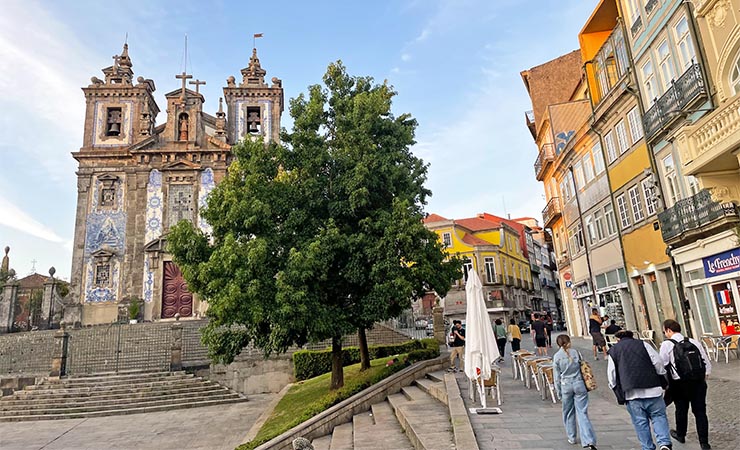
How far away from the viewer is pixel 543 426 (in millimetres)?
7336

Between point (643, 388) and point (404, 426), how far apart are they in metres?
4.72

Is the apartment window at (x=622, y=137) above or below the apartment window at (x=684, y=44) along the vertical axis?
below

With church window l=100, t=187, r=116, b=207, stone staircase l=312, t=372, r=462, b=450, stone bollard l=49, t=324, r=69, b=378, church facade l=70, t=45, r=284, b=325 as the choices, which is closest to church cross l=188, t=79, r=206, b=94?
church facade l=70, t=45, r=284, b=325

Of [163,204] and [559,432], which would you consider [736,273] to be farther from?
[163,204]

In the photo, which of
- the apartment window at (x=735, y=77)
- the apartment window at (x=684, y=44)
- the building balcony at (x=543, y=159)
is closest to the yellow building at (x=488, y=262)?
the building balcony at (x=543, y=159)

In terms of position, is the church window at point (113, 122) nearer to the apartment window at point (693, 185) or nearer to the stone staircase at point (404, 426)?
the stone staircase at point (404, 426)

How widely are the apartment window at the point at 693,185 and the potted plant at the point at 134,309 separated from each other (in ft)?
96.8

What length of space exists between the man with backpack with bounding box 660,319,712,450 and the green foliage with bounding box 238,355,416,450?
7406 millimetres

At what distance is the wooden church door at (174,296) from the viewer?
101 feet

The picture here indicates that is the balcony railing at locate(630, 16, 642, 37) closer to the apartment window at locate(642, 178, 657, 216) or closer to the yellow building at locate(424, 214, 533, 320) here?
the apartment window at locate(642, 178, 657, 216)

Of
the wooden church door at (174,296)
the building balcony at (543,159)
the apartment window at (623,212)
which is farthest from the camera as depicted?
the wooden church door at (174,296)

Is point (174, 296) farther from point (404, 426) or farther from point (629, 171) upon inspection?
point (629, 171)

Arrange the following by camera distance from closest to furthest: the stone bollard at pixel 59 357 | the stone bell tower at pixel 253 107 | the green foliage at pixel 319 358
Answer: the stone bollard at pixel 59 357 < the green foliage at pixel 319 358 < the stone bell tower at pixel 253 107

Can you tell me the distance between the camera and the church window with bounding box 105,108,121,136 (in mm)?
34344
